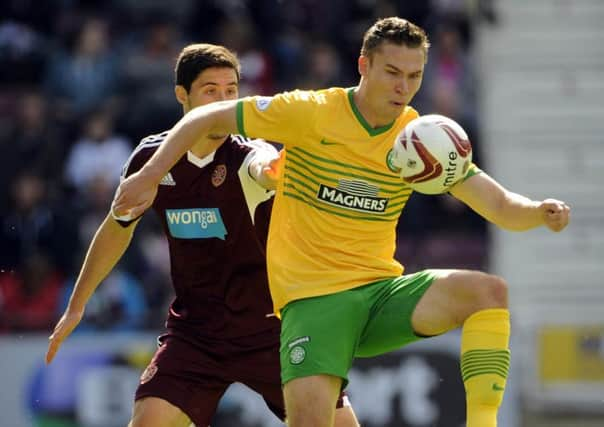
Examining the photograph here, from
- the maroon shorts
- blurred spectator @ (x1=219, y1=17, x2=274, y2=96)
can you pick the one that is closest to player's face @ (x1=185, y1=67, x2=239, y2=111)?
the maroon shorts

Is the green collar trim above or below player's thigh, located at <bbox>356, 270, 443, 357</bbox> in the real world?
above

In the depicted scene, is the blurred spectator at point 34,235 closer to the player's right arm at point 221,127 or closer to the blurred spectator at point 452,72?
the blurred spectator at point 452,72

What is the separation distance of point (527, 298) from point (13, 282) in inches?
203

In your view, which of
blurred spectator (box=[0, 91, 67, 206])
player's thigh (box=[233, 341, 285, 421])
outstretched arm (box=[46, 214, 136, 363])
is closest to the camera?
player's thigh (box=[233, 341, 285, 421])

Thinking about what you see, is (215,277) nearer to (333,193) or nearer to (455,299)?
(333,193)

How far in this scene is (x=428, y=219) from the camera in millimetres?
13609

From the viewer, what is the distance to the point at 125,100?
47.6 ft

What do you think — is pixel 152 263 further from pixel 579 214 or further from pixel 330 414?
pixel 330 414

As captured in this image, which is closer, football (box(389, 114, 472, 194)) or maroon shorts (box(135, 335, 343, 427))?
football (box(389, 114, 472, 194))

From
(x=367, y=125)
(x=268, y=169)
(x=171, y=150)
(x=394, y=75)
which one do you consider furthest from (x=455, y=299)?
(x=171, y=150)

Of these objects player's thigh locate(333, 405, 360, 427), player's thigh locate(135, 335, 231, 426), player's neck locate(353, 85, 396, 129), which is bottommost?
player's thigh locate(333, 405, 360, 427)

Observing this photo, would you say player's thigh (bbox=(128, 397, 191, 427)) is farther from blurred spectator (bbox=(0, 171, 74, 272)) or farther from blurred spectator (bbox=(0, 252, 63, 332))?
blurred spectator (bbox=(0, 171, 74, 272))

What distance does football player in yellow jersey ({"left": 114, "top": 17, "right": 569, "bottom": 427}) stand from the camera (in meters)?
5.95

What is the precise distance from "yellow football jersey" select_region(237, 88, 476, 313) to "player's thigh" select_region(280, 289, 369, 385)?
68 mm
